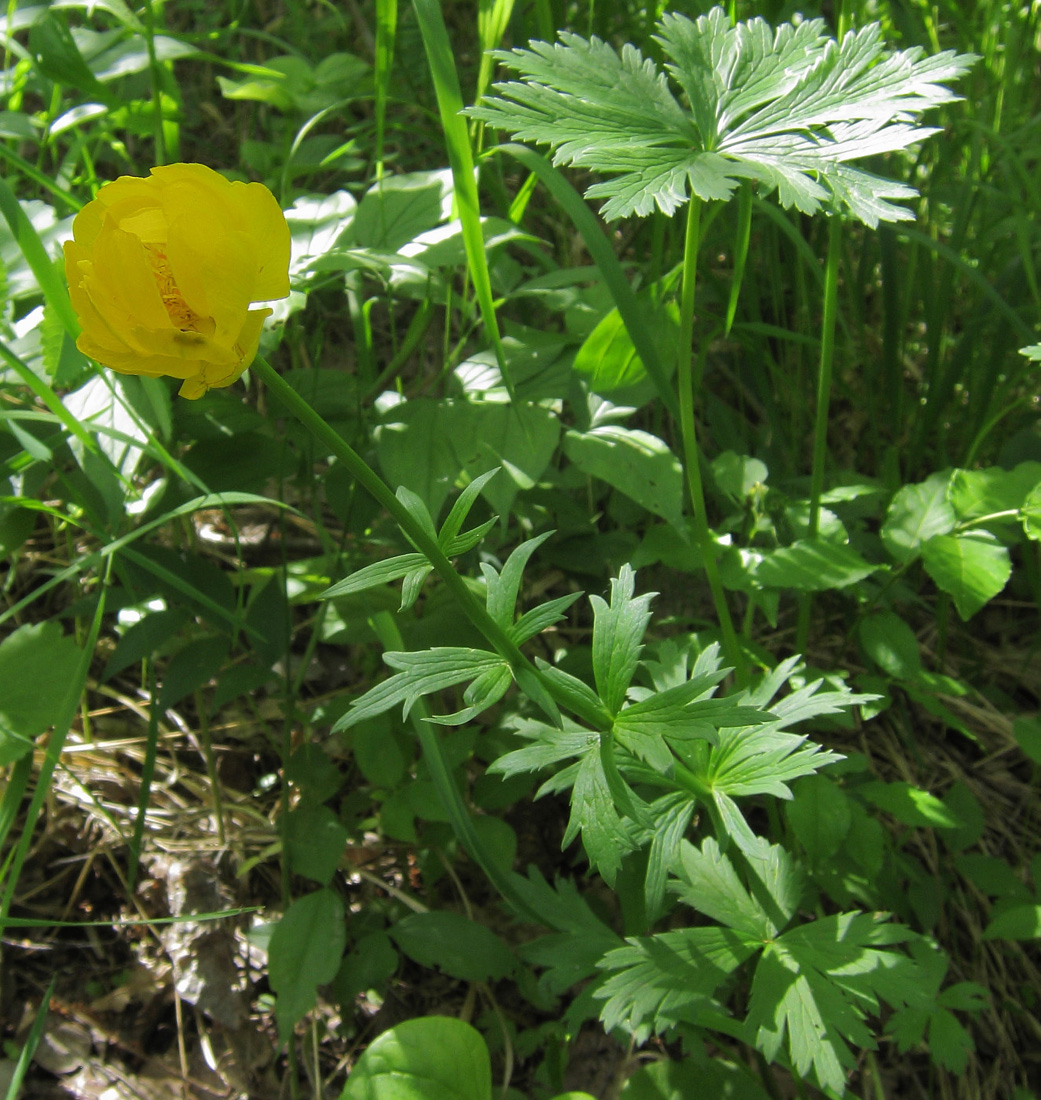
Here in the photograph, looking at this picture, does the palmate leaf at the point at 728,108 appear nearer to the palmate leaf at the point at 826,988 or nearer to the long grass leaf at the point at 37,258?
the long grass leaf at the point at 37,258

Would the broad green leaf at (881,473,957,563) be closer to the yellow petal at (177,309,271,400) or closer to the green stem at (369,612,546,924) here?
the green stem at (369,612,546,924)

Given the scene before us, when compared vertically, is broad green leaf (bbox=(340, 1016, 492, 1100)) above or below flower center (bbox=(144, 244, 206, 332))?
below

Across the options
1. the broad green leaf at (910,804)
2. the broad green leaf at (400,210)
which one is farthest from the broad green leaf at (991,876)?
the broad green leaf at (400,210)

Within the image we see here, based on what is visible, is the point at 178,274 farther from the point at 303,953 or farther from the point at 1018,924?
the point at 1018,924

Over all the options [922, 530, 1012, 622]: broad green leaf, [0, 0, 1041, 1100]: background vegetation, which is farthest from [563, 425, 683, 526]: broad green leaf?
[922, 530, 1012, 622]: broad green leaf

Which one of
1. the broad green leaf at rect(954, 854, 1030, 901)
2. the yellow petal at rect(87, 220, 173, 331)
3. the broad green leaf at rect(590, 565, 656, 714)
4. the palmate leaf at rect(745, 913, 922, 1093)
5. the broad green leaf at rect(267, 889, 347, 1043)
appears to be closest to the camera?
the yellow petal at rect(87, 220, 173, 331)

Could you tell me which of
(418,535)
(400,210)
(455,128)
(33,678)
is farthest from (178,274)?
(33,678)
